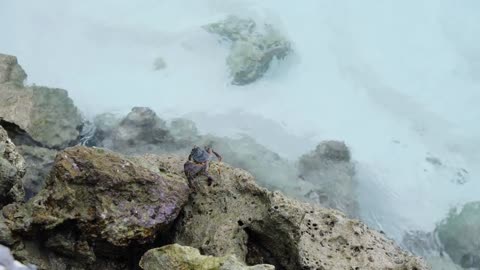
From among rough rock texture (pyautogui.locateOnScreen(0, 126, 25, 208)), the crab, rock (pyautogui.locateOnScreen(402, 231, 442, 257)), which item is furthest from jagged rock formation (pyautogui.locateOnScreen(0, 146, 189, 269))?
rock (pyautogui.locateOnScreen(402, 231, 442, 257))

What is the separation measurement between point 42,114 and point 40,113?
0.12ft

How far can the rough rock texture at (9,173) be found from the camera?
5.21 m

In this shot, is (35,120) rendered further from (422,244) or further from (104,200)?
(422,244)

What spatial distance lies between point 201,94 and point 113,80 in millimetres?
1967

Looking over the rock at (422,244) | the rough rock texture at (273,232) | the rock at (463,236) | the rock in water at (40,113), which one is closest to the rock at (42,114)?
the rock in water at (40,113)

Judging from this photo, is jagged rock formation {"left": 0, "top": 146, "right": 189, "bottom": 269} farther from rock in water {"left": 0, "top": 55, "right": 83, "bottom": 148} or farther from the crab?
rock in water {"left": 0, "top": 55, "right": 83, "bottom": 148}

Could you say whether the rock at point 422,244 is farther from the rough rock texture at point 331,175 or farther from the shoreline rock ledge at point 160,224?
the shoreline rock ledge at point 160,224

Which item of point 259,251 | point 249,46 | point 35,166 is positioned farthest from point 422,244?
point 35,166

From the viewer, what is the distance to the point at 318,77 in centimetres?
1386

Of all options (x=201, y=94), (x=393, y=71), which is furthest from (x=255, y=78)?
(x=393, y=71)

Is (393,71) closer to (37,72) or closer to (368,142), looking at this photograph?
(368,142)

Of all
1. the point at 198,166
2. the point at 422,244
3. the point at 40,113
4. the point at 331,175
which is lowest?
the point at 40,113

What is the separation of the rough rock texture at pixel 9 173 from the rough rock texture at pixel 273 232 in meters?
1.58

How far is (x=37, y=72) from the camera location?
12977 mm
